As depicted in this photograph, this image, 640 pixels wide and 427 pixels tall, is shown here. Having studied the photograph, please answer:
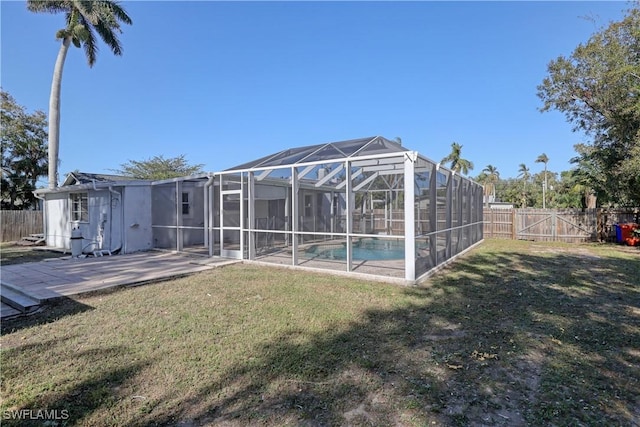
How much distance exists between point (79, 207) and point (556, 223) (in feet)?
67.2

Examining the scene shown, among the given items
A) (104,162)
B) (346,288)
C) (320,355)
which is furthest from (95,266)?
(104,162)

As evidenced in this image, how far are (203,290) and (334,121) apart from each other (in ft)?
49.1

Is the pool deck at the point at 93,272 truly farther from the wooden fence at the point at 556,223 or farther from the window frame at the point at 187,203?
the wooden fence at the point at 556,223

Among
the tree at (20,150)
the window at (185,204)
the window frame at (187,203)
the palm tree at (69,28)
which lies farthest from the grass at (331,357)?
the tree at (20,150)

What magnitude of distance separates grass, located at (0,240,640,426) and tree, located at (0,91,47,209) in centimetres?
1942

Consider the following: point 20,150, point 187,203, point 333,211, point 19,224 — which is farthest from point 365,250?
point 20,150

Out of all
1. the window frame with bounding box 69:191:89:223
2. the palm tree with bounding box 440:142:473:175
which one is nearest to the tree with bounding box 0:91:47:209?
the window frame with bounding box 69:191:89:223

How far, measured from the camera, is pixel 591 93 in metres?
11.9

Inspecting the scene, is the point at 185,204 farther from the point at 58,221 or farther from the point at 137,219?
the point at 58,221

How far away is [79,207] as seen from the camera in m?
11.8

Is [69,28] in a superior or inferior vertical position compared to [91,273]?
superior

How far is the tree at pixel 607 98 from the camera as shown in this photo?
10.5 meters

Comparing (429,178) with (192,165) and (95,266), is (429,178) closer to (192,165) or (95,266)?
(95,266)

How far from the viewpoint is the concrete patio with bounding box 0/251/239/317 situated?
5738 millimetres
